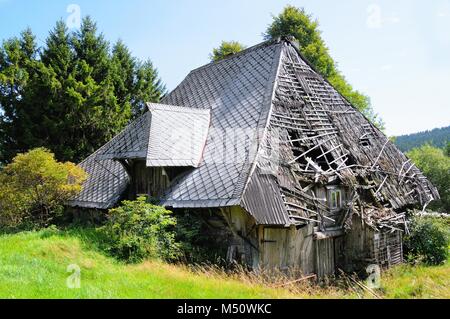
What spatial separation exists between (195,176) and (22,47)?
17456mm

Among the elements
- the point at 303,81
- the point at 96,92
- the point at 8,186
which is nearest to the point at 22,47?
the point at 96,92

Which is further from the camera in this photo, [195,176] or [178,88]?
[178,88]

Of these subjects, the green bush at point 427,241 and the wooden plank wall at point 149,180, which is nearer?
the wooden plank wall at point 149,180

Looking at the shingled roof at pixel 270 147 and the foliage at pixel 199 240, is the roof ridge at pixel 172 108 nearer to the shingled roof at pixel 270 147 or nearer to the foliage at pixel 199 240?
the shingled roof at pixel 270 147

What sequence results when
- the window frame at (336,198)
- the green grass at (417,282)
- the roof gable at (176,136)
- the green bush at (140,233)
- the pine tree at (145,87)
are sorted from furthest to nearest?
1. the pine tree at (145,87)
2. the window frame at (336,198)
3. the roof gable at (176,136)
4. the green bush at (140,233)
5. the green grass at (417,282)

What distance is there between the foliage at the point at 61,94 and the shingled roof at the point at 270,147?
603 cm

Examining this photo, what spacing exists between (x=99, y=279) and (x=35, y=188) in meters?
7.74

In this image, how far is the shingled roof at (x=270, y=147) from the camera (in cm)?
1060

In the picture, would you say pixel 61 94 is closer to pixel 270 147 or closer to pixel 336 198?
pixel 270 147

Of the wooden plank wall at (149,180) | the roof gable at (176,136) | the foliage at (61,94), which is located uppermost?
the foliage at (61,94)

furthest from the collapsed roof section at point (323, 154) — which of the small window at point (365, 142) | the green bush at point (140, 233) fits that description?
the green bush at point (140, 233)
